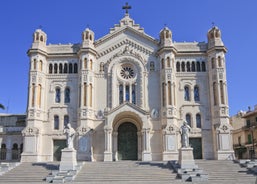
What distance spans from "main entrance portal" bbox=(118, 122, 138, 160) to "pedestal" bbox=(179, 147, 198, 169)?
1054 cm

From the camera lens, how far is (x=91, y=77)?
41062 millimetres

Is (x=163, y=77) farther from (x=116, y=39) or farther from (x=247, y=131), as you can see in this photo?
(x=247, y=131)

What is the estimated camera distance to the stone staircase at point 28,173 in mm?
27266

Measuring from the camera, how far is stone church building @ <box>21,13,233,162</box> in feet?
126

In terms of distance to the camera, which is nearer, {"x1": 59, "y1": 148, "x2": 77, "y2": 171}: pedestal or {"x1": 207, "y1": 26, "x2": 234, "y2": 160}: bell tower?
{"x1": 59, "y1": 148, "x2": 77, "y2": 171}: pedestal

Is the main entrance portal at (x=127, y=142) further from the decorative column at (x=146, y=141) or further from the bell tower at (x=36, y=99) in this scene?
the bell tower at (x=36, y=99)

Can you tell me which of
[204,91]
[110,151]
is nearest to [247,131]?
[204,91]

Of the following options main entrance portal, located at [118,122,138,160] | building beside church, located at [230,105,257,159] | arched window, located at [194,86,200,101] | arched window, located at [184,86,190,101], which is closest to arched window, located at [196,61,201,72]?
arched window, located at [194,86,200,101]

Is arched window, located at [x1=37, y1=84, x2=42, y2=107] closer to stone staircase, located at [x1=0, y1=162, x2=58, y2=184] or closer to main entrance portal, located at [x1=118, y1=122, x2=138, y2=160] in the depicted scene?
stone staircase, located at [x1=0, y1=162, x2=58, y2=184]

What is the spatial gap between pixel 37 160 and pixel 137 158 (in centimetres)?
1163

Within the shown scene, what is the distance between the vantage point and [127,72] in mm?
42156

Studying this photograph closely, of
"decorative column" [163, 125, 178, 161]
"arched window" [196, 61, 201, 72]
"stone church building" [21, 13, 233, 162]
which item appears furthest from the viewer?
"arched window" [196, 61, 201, 72]

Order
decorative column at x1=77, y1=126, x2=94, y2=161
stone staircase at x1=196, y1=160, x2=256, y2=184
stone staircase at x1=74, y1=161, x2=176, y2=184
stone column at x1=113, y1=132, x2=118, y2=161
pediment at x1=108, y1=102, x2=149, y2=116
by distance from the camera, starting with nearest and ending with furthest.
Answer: stone staircase at x1=196, y1=160, x2=256, y2=184, stone staircase at x1=74, y1=161, x2=176, y2=184, decorative column at x1=77, y1=126, x2=94, y2=161, pediment at x1=108, y1=102, x2=149, y2=116, stone column at x1=113, y1=132, x2=118, y2=161

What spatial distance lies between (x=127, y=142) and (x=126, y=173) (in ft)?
39.7
